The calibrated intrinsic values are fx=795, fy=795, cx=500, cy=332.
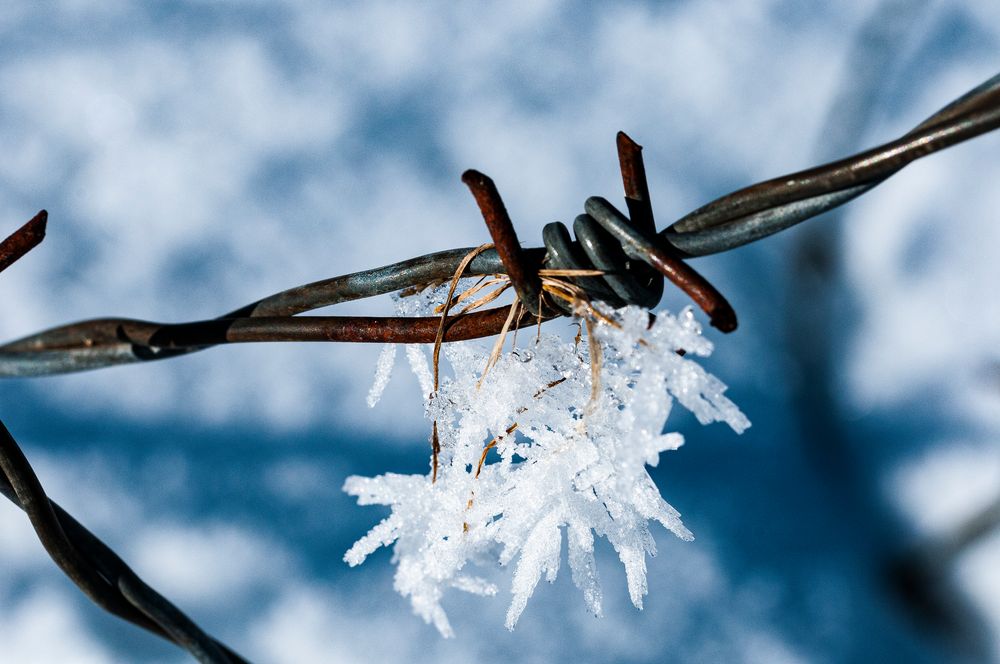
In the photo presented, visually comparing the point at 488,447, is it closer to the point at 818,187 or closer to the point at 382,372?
the point at 382,372

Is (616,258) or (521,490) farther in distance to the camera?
(521,490)

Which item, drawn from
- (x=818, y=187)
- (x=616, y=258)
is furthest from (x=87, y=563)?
(x=818, y=187)

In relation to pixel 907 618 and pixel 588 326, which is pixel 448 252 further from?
pixel 907 618

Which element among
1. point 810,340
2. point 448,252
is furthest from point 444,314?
point 810,340

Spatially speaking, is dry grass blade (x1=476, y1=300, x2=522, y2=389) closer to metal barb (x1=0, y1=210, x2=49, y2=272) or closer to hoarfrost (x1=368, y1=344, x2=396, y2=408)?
hoarfrost (x1=368, y1=344, x2=396, y2=408)

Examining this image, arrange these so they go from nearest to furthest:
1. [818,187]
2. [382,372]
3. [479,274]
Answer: [818,187] → [479,274] → [382,372]

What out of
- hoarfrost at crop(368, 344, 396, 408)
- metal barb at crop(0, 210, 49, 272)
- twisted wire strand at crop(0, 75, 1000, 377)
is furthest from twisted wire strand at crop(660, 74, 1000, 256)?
metal barb at crop(0, 210, 49, 272)

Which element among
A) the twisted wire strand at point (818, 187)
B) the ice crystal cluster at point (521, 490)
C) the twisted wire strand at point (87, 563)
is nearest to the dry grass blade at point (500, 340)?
the ice crystal cluster at point (521, 490)
